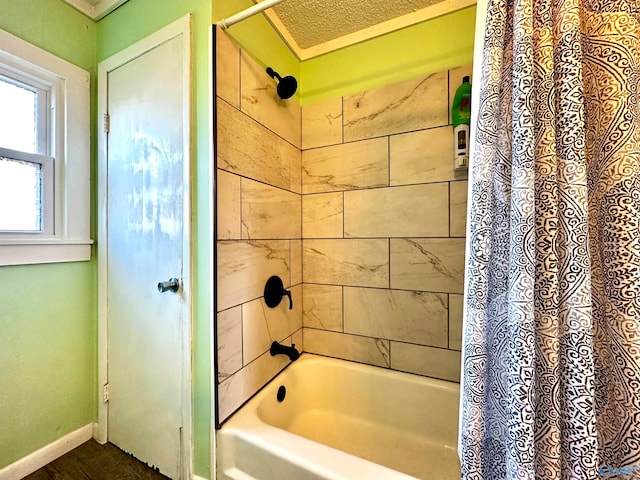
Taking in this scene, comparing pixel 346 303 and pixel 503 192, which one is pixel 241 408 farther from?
pixel 503 192

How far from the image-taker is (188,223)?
43.8 inches

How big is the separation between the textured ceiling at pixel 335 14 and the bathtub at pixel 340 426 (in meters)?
1.92

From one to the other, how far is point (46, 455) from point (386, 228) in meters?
1.97

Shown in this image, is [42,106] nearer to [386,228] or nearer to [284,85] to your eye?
[284,85]

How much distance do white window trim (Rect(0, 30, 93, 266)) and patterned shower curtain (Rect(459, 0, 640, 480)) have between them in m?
1.74

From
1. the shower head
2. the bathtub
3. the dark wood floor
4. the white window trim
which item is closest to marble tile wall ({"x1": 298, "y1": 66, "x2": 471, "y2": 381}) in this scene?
the bathtub

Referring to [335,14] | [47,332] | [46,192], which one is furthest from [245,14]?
[47,332]

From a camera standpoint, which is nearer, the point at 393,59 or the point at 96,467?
the point at 96,467

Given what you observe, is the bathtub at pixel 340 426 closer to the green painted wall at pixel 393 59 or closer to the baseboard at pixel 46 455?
the baseboard at pixel 46 455

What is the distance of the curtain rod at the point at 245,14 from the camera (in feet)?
3.31

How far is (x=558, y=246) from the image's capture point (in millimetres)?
608

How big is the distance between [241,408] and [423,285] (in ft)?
3.42

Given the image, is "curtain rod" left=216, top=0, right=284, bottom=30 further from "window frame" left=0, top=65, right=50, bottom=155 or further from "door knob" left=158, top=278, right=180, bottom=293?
"door knob" left=158, top=278, right=180, bottom=293

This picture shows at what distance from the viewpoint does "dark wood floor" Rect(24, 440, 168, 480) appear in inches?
47.9
